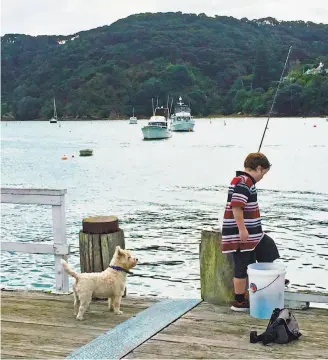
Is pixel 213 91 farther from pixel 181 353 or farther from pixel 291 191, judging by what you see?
pixel 181 353

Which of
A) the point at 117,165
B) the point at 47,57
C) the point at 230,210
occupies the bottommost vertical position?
the point at 117,165

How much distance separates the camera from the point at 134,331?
560 cm

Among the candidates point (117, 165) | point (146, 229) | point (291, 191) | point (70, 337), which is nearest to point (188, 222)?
point (146, 229)

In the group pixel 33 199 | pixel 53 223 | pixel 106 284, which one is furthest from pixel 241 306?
pixel 33 199

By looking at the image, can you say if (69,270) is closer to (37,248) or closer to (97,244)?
(97,244)

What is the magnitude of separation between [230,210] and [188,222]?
18.1 metres

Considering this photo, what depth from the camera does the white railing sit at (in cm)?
681

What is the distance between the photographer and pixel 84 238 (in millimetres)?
6902

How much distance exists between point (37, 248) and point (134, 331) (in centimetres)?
182

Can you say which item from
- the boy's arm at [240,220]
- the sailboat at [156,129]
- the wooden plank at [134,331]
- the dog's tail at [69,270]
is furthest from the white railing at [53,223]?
the sailboat at [156,129]

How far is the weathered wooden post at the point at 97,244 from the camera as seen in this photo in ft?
22.5

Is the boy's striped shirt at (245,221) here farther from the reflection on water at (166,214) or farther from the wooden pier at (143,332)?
the reflection on water at (166,214)

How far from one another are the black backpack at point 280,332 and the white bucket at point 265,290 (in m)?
0.59

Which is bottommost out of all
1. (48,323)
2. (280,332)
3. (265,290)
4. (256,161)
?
(48,323)
